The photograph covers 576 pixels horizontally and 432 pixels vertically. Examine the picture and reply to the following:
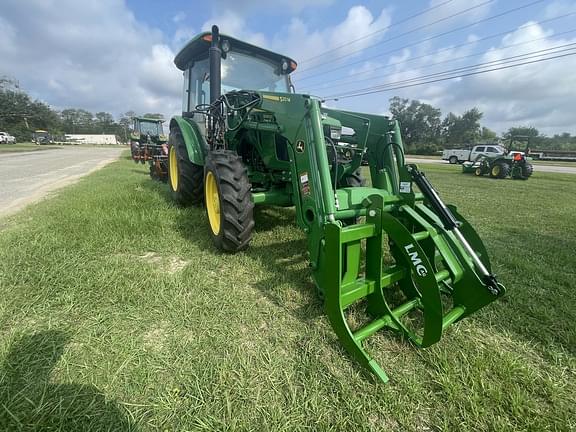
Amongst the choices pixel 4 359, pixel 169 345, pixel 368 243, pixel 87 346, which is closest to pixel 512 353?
pixel 368 243

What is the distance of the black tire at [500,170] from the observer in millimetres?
13970

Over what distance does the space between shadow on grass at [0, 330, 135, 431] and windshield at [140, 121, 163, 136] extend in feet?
59.2

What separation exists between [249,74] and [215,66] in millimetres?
607

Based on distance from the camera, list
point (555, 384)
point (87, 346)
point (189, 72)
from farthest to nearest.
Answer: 1. point (189, 72)
2. point (87, 346)
3. point (555, 384)

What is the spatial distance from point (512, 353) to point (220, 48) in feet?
14.4

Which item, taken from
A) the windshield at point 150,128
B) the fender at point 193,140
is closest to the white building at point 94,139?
the windshield at point 150,128

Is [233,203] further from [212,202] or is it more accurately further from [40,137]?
[40,137]

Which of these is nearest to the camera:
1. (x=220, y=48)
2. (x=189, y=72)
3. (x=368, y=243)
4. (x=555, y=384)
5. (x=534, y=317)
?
(x=555, y=384)

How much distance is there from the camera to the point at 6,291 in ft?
7.52

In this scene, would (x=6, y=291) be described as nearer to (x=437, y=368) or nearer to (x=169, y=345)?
(x=169, y=345)

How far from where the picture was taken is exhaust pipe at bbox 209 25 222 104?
369cm

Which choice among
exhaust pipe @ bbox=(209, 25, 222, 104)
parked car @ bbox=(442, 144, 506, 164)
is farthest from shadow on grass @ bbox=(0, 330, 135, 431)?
parked car @ bbox=(442, 144, 506, 164)

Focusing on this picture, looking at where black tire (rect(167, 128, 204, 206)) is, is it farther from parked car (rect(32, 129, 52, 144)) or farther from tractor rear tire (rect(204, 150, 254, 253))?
parked car (rect(32, 129, 52, 144))

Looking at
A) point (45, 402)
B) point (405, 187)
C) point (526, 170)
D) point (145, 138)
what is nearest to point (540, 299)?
point (405, 187)
